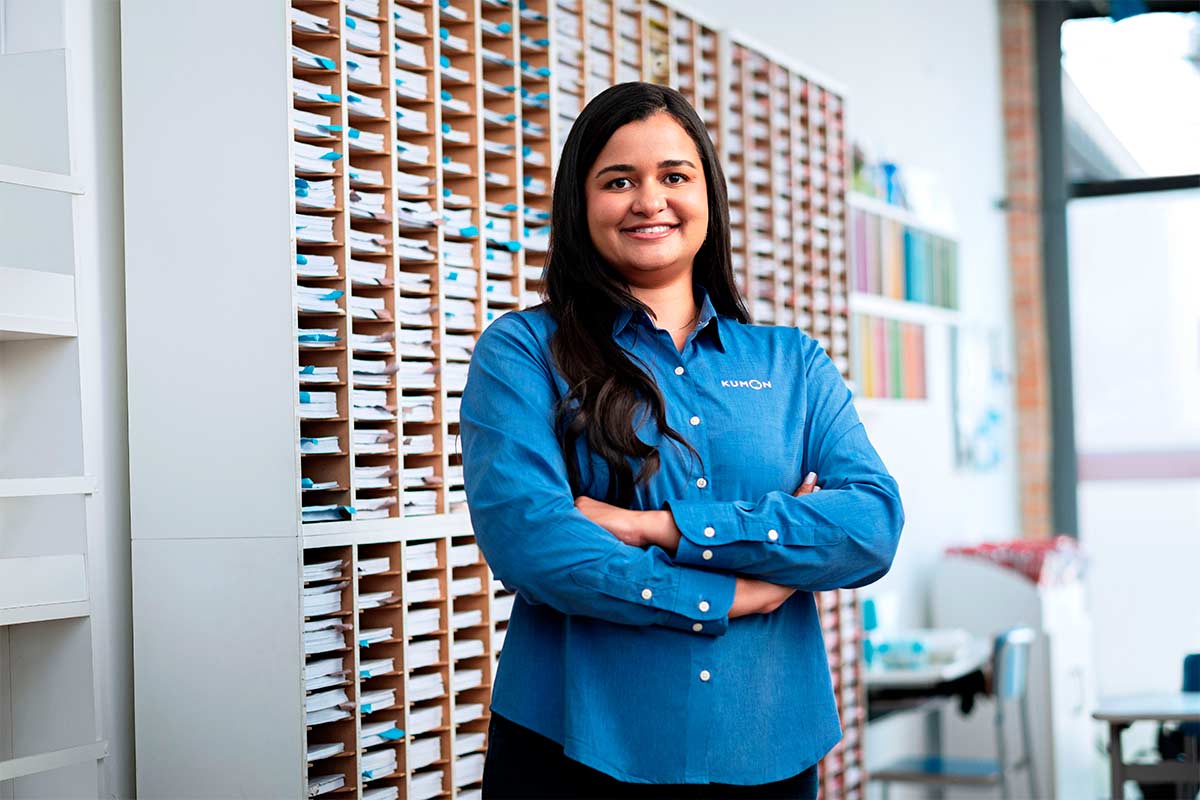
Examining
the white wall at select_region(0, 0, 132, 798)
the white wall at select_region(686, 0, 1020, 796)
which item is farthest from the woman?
the white wall at select_region(686, 0, 1020, 796)

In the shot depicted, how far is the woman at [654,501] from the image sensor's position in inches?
71.1

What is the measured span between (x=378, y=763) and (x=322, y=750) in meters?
0.16

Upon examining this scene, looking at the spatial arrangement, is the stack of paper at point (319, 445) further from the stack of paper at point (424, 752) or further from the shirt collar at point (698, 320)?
the shirt collar at point (698, 320)

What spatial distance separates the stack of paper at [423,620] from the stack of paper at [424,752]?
209mm

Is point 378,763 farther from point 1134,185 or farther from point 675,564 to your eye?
point 1134,185

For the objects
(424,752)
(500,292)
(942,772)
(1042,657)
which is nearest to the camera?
(424,752)

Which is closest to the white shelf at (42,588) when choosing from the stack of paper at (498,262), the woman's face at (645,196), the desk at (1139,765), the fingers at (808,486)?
the stack of paper at (498,262)

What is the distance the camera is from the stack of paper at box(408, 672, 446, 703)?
2717 millimetres

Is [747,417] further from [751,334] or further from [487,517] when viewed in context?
[487,517]

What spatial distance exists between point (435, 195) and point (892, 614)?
3.63m

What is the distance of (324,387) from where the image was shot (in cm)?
258

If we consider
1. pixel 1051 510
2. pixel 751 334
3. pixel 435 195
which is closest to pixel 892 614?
pixel 1051 510

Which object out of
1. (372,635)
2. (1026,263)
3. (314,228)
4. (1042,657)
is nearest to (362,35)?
(314,228)

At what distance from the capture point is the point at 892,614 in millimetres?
5859
